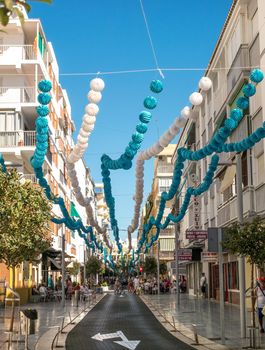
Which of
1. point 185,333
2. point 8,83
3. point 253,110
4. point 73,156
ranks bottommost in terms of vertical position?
point 185,333

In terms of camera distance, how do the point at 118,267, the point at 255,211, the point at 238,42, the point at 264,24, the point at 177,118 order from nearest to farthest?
the point at 177,118
the point at 264,24
the point at 255,211
the point at 238,42
the point at 118,267

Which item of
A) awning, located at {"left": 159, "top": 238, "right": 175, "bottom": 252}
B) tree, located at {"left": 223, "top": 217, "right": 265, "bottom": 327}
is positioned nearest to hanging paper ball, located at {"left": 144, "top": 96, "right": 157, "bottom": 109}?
tree, located at {"left": 223, "top": 217, "right": 265, "bottom": 327}

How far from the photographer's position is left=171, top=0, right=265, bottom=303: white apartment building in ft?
91.4

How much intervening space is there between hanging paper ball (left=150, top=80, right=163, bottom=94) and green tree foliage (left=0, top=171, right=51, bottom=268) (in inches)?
315

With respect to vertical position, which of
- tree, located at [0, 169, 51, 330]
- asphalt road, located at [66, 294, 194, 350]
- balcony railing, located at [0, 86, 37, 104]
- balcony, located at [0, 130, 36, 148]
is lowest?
asphalt road, located at [66, 294, 194, 350]

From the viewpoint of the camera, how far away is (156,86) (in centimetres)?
1423

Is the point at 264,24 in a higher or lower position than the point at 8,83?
lower

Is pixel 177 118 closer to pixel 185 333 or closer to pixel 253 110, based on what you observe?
pixel 185 333

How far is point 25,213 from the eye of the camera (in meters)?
21.4

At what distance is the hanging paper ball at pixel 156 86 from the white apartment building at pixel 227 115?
11.2 m

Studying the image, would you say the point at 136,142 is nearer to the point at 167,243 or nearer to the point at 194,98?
the point at 194,98

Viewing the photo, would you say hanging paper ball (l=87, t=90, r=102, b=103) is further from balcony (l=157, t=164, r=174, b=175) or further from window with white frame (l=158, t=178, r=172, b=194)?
balcony (l=157, t=164, r=174, b=175)

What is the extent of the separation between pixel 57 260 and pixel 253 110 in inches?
1343

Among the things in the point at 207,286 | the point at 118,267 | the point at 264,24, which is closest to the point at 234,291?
the point at 207,286
